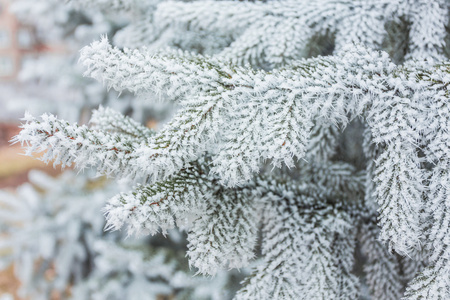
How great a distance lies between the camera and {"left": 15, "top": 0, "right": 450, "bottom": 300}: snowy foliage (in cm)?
45

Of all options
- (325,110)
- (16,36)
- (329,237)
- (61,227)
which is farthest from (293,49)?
(16,36)

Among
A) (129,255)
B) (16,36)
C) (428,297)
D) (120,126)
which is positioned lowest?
(129,255)

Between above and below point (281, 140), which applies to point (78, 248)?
below

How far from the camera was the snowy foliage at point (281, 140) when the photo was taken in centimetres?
45

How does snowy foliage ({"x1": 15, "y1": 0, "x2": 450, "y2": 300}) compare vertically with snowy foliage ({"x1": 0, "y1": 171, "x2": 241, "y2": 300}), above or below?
above

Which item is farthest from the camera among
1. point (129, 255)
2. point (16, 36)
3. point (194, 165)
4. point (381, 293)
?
point (16, 36)

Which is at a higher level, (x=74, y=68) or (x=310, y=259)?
(x=74, y=68)

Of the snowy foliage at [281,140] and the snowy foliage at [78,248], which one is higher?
the snowy foliage at [281,140]

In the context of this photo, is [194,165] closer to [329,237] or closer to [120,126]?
[120,126]

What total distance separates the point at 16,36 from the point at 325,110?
177 inches

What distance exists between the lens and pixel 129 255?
1.50 metres

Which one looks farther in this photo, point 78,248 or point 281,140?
point 78,248

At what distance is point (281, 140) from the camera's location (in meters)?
0.43

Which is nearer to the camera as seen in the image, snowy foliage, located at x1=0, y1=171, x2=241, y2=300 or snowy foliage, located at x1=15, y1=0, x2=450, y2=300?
snowy foliage, located at x1=15, y1=0, x2=450, y2=300
